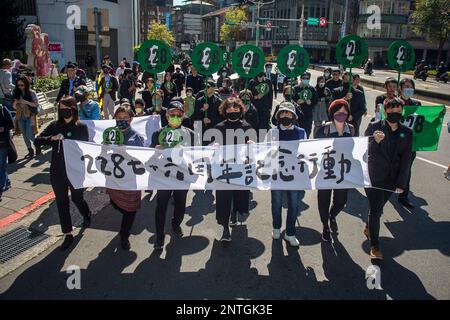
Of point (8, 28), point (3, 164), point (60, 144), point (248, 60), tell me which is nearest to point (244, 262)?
point (60, 144)

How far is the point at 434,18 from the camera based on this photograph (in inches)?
1800

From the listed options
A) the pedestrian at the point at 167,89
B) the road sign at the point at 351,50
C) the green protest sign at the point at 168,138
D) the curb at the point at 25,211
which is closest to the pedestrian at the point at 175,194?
the green protest sign at the point at 168,138

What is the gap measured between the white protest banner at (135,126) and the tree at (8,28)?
19.5m

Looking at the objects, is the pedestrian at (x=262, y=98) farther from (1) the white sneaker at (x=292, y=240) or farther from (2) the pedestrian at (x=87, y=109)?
(1) the white sneaker at (x=292, y=240)

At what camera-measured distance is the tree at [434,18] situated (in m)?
44.7

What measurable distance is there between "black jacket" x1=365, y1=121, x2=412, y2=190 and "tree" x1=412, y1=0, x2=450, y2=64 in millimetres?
47783

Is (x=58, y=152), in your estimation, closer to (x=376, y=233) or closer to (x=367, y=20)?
(x=376, y=233)

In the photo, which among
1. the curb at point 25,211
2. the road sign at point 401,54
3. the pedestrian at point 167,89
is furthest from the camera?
the pedestrian at point 167,89

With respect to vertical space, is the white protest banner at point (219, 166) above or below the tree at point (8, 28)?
below

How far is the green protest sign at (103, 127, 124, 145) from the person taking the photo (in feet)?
17.4

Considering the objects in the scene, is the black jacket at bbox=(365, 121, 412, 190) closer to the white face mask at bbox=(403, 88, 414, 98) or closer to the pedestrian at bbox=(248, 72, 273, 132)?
the white face mask at bbox=(403, 88, 414, 98)

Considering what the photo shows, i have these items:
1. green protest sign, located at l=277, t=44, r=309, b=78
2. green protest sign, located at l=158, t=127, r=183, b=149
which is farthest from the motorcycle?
green protest sign, located at l=158, t=127, r=183, b=149

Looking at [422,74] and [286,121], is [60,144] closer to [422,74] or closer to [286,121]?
[286,121]

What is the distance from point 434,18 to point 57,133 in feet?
167
